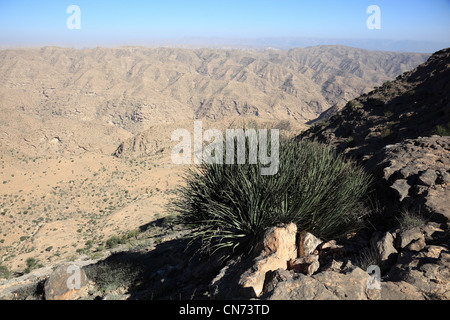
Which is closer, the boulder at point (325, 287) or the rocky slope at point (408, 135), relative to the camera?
the boulder at point (325, 287)

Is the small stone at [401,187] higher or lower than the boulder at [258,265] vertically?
higher

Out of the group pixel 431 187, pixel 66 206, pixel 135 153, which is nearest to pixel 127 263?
pixel 431 187

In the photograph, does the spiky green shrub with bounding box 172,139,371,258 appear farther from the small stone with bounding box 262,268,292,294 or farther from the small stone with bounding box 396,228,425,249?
the small stone with bounding box 262,268,292,294

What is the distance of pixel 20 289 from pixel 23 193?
60.4ft

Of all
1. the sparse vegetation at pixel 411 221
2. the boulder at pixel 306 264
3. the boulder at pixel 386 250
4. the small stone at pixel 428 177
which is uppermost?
the small stone at pixel 428 177

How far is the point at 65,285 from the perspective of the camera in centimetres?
681

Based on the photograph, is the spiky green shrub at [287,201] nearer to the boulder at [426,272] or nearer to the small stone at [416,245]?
the small stone at [416,245]

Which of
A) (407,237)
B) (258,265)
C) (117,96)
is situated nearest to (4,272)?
(258,265)

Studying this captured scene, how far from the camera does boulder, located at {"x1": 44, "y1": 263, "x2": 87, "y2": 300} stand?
667 centimetres

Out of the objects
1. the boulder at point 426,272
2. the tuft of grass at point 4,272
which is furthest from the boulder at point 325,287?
the tuft of grass at point 4,272

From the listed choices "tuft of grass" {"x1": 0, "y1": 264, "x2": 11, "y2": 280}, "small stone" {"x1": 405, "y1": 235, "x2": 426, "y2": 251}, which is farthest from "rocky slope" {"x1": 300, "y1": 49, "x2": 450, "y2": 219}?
"tuft of grass" {"x1": 0, "y1": 264, "x2": 11, "y2": 280}

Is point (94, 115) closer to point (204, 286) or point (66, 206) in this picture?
point (66, 206)

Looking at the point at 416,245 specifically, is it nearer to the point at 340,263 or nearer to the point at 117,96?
the point at 340,263

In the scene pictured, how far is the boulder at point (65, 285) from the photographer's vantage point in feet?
21.9
